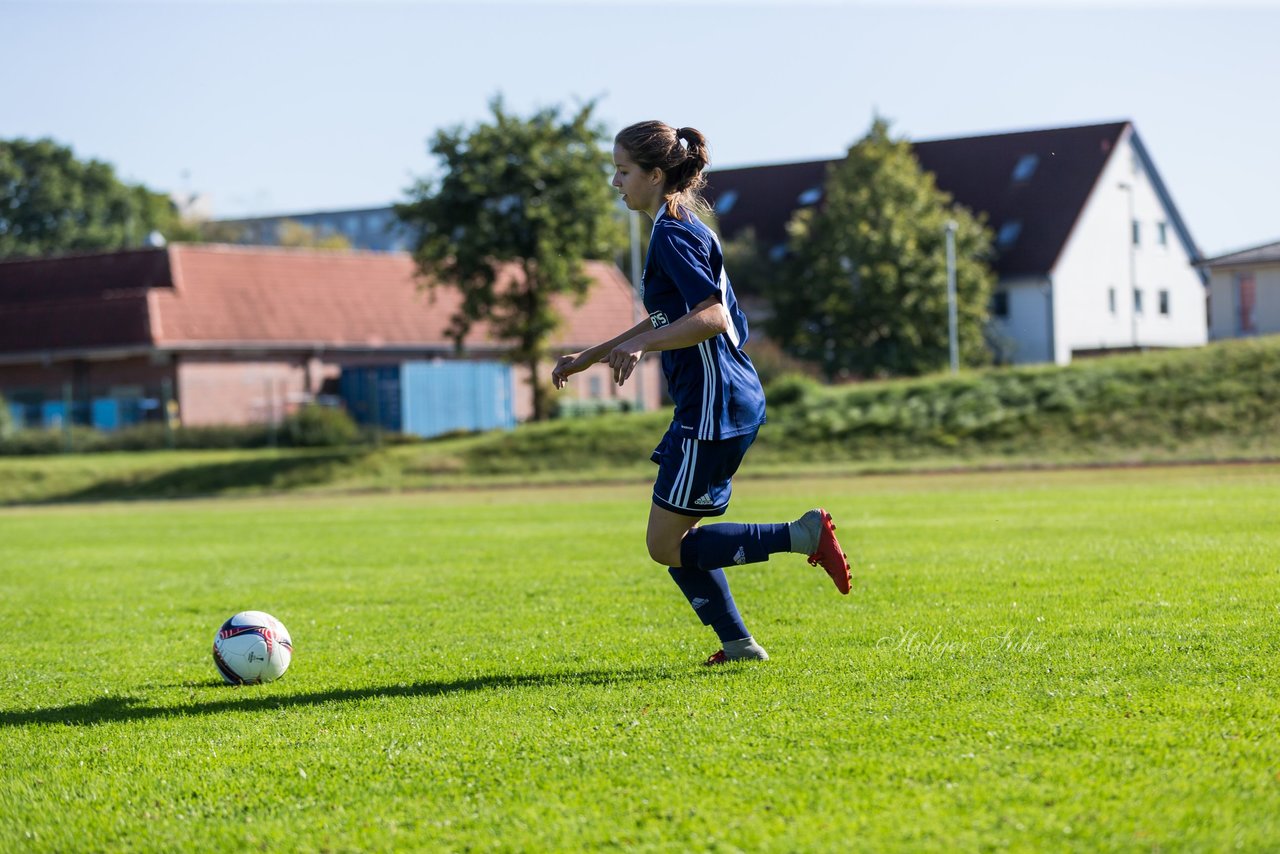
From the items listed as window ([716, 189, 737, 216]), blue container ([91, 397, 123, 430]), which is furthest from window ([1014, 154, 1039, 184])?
blue container ([91, 397, 123, 430])

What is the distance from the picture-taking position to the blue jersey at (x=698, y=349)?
20.0 ft

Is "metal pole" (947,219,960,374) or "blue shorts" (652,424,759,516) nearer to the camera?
"blue shorts" (652,424,759,516)

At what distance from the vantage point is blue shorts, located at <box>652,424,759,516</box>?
6168 millimetres

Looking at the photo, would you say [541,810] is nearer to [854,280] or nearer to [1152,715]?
[1152,715]

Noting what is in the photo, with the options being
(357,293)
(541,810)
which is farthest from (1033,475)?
(357,293)

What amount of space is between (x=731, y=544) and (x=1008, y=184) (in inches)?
2140

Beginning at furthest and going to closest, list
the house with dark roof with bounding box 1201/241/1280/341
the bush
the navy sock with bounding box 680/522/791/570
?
the house with dark roof with bounding box 1201/241/1280/341 < the bush < the navy sock with bounding box 680/522/791/570

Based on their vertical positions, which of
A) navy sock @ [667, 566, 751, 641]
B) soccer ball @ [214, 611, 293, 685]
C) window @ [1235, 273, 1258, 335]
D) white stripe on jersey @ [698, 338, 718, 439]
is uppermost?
window @ [1235, 273, 1258, 335]

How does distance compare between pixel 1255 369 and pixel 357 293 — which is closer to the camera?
pixel 1255 369

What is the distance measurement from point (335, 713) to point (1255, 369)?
26519 millimetres

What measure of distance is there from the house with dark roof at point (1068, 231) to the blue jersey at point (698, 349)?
4781cm

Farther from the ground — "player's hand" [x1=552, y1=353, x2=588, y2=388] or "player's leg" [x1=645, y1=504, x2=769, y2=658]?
"player's hand" [x1=552, y1=353, x2=588, y2=388]

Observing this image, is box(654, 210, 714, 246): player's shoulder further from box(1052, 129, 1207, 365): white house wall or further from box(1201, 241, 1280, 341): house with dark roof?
box(1052, 129, 1207, 365): white house wall

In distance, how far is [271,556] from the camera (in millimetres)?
14234
